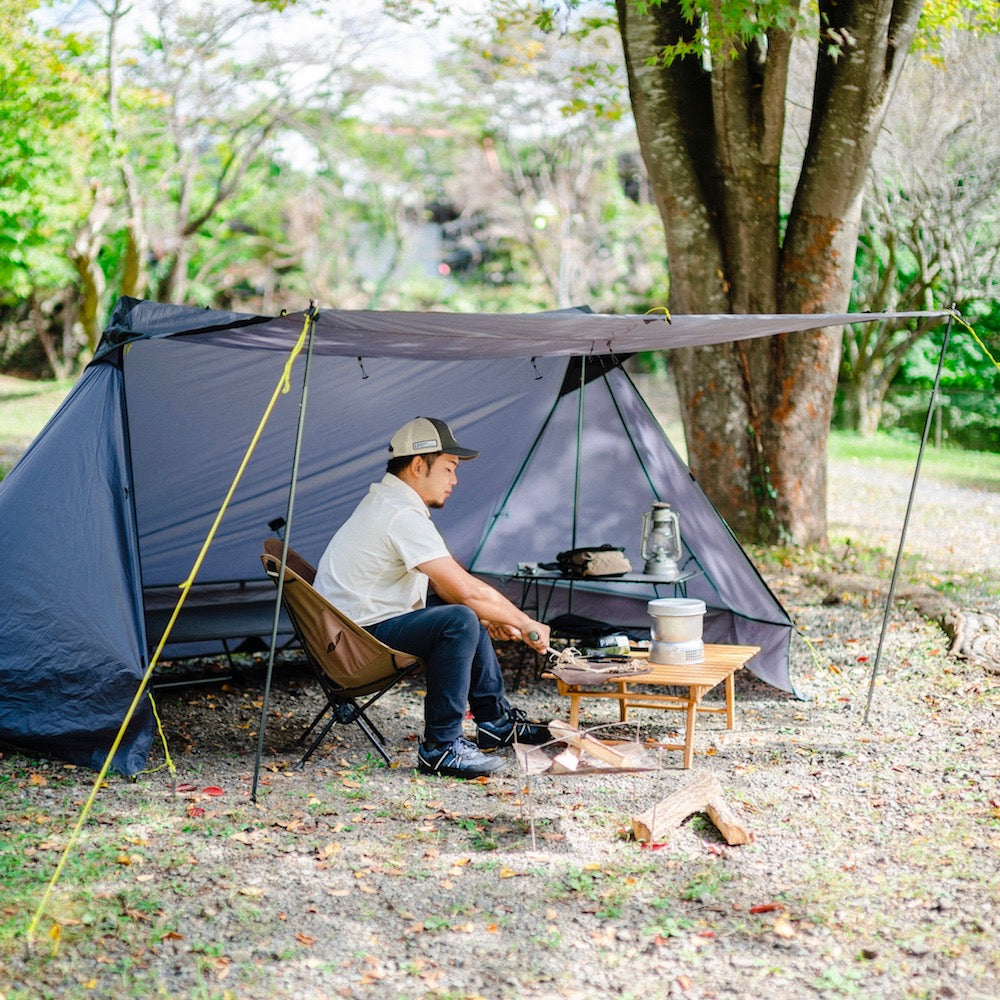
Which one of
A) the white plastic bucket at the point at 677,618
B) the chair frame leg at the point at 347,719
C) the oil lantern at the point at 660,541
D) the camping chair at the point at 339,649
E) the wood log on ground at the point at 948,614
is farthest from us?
the wood log on ground at the point at 948,614

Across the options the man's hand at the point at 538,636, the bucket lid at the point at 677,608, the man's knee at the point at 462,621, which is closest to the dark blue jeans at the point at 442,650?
the man's knee at the point at 462,621

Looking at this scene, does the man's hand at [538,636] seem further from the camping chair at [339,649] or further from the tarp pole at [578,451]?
the tarp pole at [578,451]

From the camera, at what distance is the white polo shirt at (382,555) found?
14.0 feet

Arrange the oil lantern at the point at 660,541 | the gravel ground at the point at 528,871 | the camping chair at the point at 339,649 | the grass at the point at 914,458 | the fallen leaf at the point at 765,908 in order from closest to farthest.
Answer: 1. the gravel ground at the point at 528,871
2. the fallen leaf at the point at 765,908
3. the camping chair at the point at 339,649
4. the oil lantern at the point at 660,541
5. the grass at the point at 914,458

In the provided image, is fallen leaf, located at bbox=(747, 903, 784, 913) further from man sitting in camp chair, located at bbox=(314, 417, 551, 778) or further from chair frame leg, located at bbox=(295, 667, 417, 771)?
chair frame leg, located at bbox=(295, 667, 417, 771)

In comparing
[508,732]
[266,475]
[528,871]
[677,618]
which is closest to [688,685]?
[677,618]

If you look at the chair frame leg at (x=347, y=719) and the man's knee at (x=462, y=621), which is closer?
the man's knee at (x=462, y=621)

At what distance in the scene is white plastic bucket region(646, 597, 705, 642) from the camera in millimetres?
4387

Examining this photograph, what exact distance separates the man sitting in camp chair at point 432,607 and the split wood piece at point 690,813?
0.70m

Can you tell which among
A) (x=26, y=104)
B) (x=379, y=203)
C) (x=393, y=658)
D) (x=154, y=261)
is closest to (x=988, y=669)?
(x=393, y=658)

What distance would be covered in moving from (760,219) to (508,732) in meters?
4.17

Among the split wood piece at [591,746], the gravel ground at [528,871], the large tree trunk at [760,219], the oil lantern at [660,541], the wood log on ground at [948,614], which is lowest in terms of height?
the gravel ground at [528,871]

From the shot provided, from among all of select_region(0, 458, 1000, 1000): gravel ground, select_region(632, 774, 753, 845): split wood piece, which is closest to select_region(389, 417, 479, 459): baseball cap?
select_region(0, 458, 1000, 1000): gravel ground

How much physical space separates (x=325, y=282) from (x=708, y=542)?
23741mm
